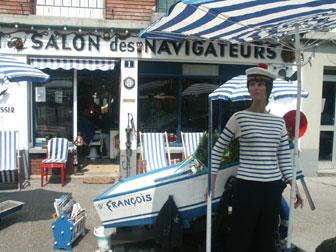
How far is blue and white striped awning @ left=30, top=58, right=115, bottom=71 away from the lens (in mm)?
9375

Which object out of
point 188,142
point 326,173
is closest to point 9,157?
point 188,142

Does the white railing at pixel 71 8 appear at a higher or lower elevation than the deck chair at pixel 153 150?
higher

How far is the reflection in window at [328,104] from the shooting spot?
10859 millimetres

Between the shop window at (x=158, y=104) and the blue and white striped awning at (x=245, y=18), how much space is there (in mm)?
4679

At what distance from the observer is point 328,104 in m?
10.9

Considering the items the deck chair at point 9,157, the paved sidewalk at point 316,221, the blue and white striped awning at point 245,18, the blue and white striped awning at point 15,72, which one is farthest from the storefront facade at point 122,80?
the blue and white striped awning at point 245,18

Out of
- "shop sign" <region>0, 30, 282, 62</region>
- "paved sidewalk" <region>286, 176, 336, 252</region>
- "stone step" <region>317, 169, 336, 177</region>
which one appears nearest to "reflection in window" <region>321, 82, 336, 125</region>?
"stone step" <region>317, 169, 336, 177</region>

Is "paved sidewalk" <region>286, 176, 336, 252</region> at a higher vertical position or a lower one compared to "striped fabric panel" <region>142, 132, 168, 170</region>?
lower

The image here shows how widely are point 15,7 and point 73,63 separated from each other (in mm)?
1634

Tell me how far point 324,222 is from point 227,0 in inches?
170

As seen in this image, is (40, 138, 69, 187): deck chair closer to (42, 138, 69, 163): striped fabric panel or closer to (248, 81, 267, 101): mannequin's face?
(42, 138, 69, 163): striped fabric panel

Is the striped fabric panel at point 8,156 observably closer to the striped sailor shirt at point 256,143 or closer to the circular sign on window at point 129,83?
the circular sign on window at point 129,83

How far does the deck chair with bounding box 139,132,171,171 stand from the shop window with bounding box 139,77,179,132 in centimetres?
60

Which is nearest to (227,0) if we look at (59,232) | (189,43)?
(59,232)
